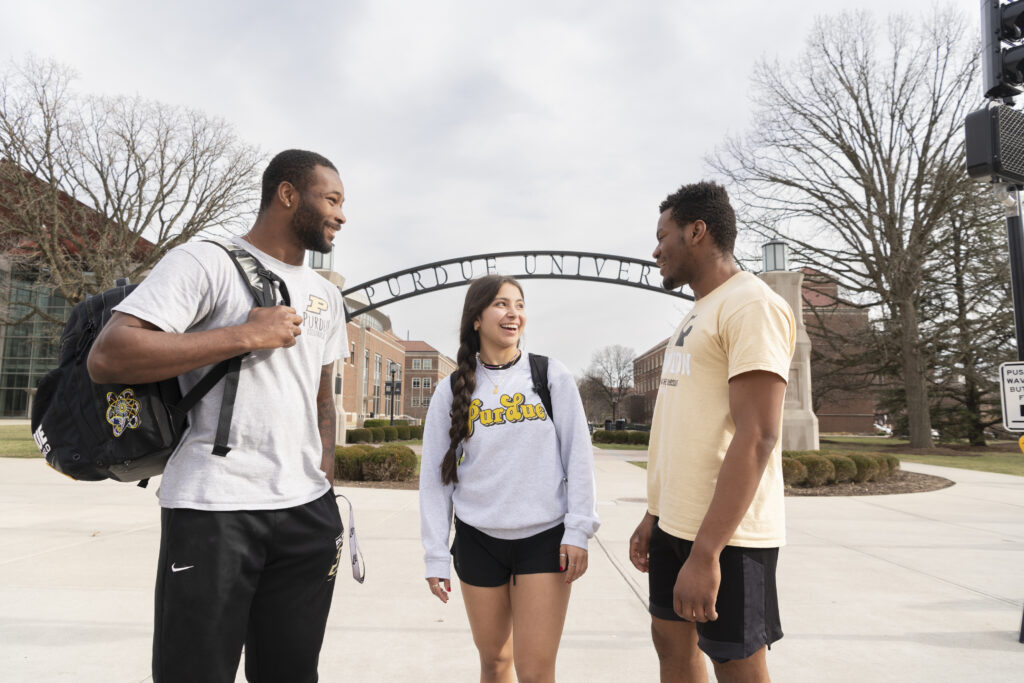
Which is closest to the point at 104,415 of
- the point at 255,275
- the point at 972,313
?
the point at 255,275

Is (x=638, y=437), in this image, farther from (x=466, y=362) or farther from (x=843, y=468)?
(x=466, y=362)

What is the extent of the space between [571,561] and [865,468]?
463 inches

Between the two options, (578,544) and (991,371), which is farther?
(991,371)

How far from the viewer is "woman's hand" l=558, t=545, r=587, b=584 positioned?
221 cm

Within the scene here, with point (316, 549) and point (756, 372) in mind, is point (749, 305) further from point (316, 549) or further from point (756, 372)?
point (316, 549)

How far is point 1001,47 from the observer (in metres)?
3.75

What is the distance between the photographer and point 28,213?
22266mm

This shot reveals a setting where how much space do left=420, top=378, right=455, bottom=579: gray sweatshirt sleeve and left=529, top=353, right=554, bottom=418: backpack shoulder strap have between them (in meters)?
0.35

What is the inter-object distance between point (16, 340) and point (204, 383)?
58.3 m

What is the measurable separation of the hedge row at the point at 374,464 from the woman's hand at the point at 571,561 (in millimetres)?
9905

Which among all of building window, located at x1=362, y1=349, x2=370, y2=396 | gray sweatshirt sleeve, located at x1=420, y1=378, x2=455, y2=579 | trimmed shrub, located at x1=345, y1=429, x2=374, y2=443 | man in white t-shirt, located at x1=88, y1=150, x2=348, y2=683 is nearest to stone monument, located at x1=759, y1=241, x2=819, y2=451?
gray sweatshirt sleeve, located at x1=420, y1=378, x2=455, y2=579

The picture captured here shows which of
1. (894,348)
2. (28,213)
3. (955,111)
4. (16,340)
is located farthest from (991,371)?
(16,340)

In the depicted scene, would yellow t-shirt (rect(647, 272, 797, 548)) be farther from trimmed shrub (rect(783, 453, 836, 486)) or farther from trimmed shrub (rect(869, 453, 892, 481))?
trimmed shrub (rect(869, 453, 892, 481))

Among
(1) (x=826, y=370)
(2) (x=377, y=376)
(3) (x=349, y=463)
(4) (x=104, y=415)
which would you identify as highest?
(2) (x=377, y=376)
